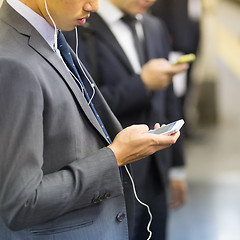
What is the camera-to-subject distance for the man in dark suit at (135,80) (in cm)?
212

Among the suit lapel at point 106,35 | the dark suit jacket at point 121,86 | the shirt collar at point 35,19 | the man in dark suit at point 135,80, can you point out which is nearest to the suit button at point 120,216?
the shirt collar at point 35,19

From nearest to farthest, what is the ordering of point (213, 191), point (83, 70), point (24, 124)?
1. point (24, 124)
2. point (83, 70)
3. point (213, 191)

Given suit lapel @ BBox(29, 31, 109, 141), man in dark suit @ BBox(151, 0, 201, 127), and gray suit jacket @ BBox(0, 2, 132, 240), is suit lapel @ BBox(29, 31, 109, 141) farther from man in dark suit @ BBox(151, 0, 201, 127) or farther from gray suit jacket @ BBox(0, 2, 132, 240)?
man in dark suit @ BBox(151, 0, 201, 127)

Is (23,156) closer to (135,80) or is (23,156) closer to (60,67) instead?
(60,67)

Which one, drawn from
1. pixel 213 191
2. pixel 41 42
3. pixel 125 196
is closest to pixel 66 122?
pixel 41 42

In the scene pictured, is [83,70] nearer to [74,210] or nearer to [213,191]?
[74,210]

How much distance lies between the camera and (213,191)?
417 centimetres

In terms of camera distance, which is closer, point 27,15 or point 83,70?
point 27,15

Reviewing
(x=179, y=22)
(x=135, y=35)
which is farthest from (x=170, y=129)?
(x=179, y=22)

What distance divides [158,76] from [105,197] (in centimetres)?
98

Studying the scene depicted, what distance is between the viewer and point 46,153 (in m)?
1.25

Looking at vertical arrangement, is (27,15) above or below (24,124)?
above

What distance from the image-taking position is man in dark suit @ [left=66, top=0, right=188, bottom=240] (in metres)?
2.12

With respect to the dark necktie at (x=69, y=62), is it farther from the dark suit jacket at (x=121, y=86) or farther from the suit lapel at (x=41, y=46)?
the dark suit jacket at (x=121, y=86)
